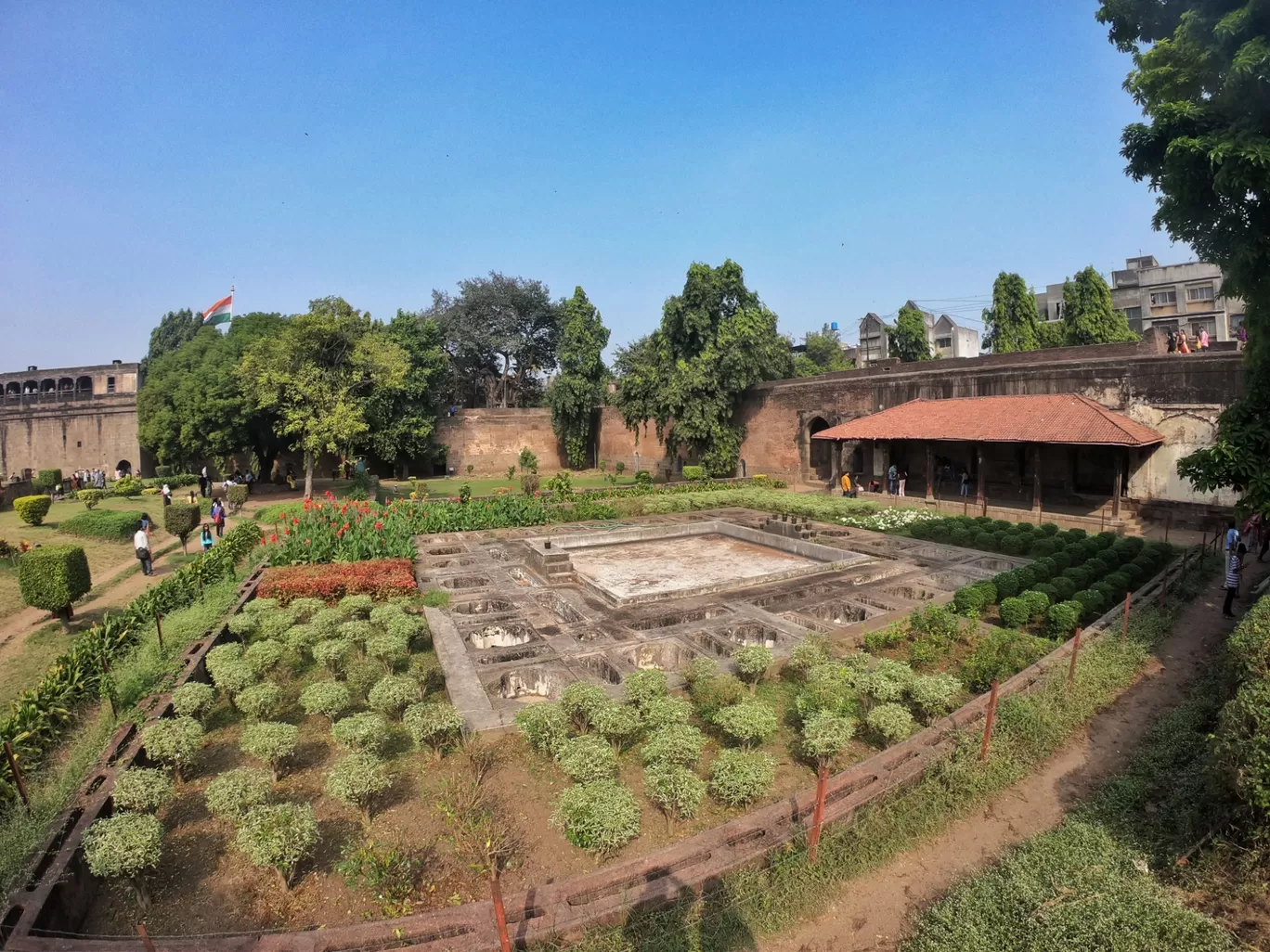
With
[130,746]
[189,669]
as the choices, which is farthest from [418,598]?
[130,746]

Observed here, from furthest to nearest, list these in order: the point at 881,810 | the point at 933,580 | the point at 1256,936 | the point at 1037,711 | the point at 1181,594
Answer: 1. the point at 933,580
2. the point at 1181,594
3. the point at 1037,711
4. the point at 881,810
5. the point at 1256,936

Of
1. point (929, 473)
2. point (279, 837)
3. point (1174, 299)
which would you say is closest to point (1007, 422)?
point (929, 473)

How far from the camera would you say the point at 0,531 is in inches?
645

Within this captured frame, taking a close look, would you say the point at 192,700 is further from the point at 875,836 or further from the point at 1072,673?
the point at 1072,673

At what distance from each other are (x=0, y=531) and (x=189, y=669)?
563 inches

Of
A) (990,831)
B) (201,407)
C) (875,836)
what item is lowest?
(990,831)

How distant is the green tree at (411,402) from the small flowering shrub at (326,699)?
21463 mm

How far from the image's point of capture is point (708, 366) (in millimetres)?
24766

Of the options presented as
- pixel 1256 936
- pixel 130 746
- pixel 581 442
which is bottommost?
pixel 1256 936

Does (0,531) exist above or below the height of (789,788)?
above

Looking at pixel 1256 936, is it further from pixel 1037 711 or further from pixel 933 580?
pixel 933 580

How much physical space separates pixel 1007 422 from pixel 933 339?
40029mm

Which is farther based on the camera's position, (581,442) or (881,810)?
(581,442)

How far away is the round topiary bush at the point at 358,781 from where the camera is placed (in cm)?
454
